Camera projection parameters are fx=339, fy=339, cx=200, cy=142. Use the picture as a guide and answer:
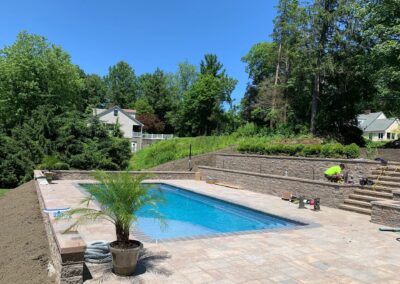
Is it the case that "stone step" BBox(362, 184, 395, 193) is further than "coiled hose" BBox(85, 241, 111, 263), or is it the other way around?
"stone step" BBox(362, 184, 395, 193)

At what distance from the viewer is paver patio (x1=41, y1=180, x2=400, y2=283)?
15.3 feet

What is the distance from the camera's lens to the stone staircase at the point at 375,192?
33.3ft

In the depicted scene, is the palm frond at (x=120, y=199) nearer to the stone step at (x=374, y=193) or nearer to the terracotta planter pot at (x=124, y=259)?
the terracotta planter pot at (x=124, y=259)

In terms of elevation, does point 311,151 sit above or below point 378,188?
above

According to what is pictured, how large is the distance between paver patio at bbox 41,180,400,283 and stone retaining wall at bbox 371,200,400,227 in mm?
293

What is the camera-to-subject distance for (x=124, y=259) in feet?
14.6

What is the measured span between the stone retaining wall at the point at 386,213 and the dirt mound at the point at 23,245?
7673mm

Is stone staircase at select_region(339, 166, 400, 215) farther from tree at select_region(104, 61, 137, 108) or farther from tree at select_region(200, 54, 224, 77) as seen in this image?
tree at select_region(104, 61, 137, 108)

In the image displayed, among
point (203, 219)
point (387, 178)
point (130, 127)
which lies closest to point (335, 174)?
point (387, 178)

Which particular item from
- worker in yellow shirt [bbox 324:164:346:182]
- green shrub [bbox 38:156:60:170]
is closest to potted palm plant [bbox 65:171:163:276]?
worker in yellow shirt [bbox 324:164:346:182]

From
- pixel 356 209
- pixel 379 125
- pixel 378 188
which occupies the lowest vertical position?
pixel 356 209

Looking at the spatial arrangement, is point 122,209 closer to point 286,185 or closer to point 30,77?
point 286,185

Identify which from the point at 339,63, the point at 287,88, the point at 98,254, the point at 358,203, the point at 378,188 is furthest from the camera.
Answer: the point at 287,88

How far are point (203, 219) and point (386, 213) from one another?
5.38 metres
